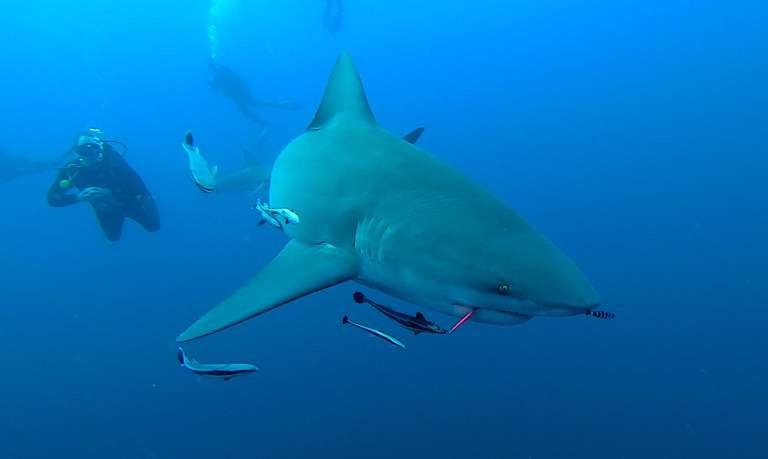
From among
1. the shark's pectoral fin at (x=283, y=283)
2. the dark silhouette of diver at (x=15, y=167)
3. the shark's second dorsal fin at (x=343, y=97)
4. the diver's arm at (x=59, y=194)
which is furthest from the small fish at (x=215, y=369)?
the dark silhouette of diver at (x=15, y=167)

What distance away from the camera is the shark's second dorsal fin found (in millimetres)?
3783

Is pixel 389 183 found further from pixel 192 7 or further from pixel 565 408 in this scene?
pixel 192 7

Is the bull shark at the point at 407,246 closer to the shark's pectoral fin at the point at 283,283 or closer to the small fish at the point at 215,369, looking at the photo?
the shark's pectoral fin at the point at 283,283

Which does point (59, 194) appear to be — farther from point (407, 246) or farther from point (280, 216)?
point (407, 246)

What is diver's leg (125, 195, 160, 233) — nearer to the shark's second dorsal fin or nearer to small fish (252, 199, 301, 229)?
the shark's second dorsal fin

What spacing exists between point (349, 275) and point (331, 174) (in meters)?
0.83

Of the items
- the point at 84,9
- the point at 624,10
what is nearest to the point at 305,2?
the point at 624,10

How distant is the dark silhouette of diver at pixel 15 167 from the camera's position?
1584cm

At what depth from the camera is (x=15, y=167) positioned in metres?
16.0

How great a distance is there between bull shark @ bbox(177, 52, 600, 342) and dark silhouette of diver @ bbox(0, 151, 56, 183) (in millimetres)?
16579

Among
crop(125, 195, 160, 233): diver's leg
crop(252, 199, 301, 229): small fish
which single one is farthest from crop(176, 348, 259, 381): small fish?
crop(125, 195, 160, 233): diver's leg

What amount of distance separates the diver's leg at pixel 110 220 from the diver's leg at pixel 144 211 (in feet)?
0.66

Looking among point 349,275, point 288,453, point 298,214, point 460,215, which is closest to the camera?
point 460,215

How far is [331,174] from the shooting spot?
3.13 meters
